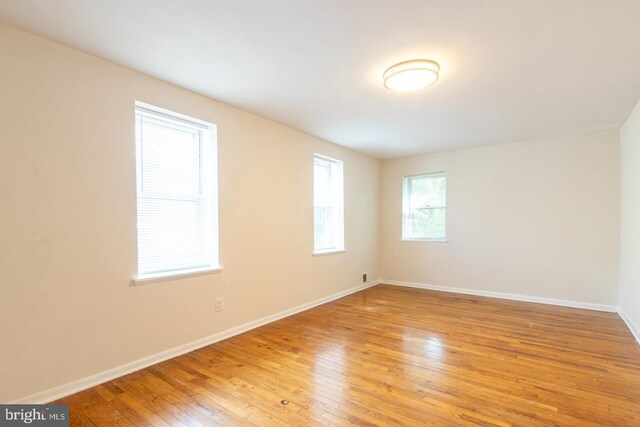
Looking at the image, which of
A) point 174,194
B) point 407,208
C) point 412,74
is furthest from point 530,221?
point 174,194

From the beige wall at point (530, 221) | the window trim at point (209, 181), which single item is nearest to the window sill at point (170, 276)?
the window trim at point (209, 181)

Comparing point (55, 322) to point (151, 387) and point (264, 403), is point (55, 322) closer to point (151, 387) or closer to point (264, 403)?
point (151, 387)

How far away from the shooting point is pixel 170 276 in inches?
109

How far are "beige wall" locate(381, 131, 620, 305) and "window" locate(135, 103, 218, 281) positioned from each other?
3.82 meters

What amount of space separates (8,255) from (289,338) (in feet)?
7.54

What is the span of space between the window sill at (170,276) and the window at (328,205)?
1.90 meters

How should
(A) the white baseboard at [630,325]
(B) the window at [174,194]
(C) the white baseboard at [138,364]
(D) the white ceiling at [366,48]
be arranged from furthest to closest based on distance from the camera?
1. (A) the white baseboard at [630,325]
2. (B) the window at [174,194]
3. (C) the white baseboard at [138,364]
4. (D) the white ceiling at [366,48]

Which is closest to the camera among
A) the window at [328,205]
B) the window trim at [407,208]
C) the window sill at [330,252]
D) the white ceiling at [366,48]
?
the white ceiling at [366,48]

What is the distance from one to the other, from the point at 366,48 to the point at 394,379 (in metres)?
2.43

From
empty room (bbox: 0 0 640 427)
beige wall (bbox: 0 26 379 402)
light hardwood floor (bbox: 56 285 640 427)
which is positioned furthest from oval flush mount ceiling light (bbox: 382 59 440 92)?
light hardwood floor (bbox: 56 285 640 427)

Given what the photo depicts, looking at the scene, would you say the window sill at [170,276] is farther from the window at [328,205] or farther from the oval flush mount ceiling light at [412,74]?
the oval flush mount ceiling light at [412,74]

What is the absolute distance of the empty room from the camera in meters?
1.95

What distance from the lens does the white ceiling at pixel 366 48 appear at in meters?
1.82

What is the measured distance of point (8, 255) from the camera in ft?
6.42
